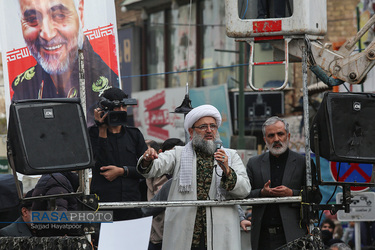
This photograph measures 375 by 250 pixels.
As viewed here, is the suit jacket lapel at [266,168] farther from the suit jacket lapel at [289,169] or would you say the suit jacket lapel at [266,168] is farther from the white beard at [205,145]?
the white beard at [205,145]

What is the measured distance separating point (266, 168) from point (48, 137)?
2.01 m

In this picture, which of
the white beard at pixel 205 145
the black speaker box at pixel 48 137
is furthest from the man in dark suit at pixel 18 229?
the white beard at pixel 205 145

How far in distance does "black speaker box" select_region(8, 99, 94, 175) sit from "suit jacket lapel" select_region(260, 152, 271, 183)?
5.67 ft

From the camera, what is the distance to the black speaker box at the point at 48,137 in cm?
540

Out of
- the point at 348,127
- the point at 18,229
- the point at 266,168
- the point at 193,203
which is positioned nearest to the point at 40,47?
the point at 18,229

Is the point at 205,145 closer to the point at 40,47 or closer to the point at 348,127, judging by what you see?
the point at 348,127

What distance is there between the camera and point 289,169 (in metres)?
6.72

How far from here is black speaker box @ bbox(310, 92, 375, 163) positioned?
19.3 feet

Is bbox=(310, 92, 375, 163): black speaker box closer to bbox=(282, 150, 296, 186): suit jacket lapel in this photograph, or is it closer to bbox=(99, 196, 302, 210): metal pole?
bbox=(99, 196, 302, 210): metal pole

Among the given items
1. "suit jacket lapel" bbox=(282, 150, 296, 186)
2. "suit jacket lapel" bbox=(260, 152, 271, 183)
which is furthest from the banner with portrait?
"suit jacket lapel" bbox=(282, 150, 296, 186)

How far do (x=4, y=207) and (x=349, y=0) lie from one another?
19.7 m

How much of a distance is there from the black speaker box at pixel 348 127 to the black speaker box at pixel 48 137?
1.61 m

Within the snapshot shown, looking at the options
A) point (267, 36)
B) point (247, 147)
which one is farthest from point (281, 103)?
point (267, 36)

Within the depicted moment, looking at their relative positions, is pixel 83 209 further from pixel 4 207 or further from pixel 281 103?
pixel 281 103
